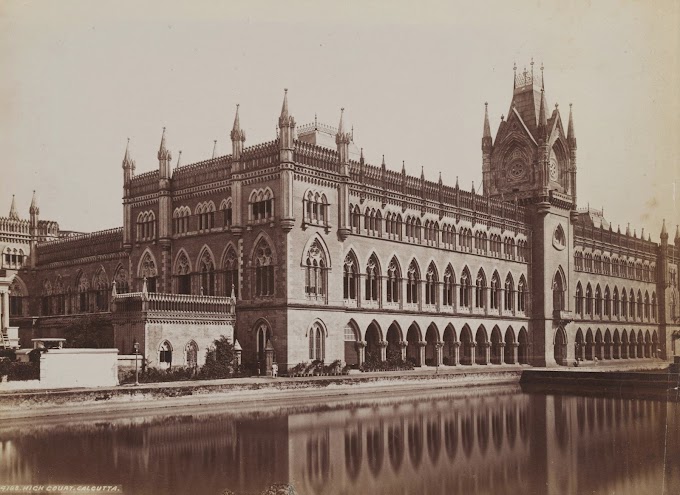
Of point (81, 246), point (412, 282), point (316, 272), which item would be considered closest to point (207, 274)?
point (316, 272)

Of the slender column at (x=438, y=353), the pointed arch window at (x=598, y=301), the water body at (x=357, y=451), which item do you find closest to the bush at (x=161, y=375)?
the water body at (x=357, y=451)

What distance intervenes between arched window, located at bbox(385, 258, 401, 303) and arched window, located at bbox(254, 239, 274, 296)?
10.6 meters

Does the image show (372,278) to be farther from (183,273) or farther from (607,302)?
(607,302)

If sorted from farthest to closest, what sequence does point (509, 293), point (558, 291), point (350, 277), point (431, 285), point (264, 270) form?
point (558, 291), point (509, 293), point (431, 285), point (350, 277), point (264, 270)

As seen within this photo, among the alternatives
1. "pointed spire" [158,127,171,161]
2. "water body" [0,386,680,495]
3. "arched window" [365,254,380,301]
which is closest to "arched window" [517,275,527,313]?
"arched window" [365,254,380,301]

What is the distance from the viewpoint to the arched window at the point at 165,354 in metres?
40.3

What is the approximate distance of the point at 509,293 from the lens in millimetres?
66500

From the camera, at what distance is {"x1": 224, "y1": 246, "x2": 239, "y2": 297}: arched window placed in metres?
47.1

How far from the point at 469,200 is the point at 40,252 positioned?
35.2 meters

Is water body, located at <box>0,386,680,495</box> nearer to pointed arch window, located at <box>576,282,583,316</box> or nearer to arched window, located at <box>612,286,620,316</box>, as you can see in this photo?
pointed arch window, located at <box>576,282,583,316</box>

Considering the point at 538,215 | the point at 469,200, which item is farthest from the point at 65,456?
the point at 538,215

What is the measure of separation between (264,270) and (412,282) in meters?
13.8

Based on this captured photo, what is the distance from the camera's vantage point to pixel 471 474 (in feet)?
73.2

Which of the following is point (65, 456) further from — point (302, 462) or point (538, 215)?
Answer: point (538, 215)
